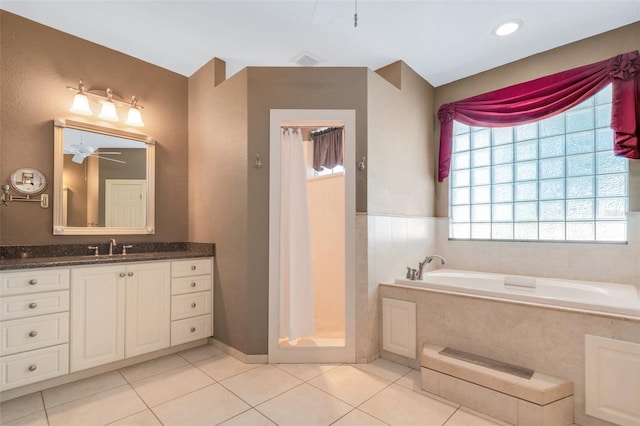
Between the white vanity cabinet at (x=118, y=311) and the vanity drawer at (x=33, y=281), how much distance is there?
61 millimetres

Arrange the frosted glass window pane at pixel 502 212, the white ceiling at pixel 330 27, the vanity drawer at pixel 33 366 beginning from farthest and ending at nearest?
1. the frosted glass window pane at pixel 502 212
2. the white ceiling at pixel 330 27
3. the vanity drawer at pixel 33 366

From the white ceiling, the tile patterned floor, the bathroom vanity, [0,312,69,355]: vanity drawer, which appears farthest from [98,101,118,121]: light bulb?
the tile patterned floor

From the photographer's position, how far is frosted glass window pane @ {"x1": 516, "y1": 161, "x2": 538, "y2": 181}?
272cm

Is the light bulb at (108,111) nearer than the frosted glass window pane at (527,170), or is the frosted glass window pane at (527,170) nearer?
the light bulb at (108,111)

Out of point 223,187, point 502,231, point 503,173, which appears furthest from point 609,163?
point 223,187

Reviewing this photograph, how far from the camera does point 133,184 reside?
2715mm

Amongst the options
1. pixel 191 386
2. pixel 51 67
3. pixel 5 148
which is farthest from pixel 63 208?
pixel 191 386

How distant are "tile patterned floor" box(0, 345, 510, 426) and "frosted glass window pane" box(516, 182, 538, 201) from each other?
6.27ft

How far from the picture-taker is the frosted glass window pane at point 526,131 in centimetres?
272

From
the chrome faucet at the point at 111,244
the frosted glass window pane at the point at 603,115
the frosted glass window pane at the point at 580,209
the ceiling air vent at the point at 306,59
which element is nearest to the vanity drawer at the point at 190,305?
the chrome faucet at the point at 111,244

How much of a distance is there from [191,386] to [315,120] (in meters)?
2.13

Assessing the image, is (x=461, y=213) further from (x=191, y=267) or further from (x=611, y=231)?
(x=191, y=267)

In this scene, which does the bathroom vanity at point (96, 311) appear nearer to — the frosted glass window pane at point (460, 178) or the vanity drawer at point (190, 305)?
the vanity drawer at point (190, 305)

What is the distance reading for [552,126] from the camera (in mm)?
2639
